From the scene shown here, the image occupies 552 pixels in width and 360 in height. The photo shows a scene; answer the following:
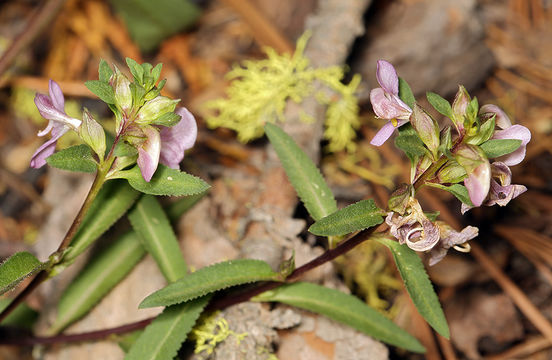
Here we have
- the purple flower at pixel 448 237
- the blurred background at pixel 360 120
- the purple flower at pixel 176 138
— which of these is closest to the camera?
the purple flower at pixel 448 237

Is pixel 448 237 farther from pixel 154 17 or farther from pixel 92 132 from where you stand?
pixel 154 17

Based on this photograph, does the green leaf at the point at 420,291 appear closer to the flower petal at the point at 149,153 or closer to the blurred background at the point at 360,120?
the blurred background at the point at 360,120

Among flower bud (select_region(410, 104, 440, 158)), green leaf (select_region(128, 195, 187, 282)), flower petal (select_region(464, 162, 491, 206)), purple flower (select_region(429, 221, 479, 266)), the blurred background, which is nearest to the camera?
flower petal (select_region(464, 162, 491, 206))

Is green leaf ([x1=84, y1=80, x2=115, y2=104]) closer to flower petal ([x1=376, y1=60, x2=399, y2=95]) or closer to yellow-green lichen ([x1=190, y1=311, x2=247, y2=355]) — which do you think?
flower petal ([x1=376, y1=60, x2=399, y2=95])

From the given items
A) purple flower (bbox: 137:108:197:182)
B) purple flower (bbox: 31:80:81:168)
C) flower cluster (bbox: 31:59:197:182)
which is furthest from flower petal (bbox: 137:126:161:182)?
purple flower (bbox: 31:80:81:168)

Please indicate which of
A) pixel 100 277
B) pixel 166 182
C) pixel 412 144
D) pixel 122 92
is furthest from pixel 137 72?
pixel 100 277

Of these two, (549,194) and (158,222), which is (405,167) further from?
(158,222)

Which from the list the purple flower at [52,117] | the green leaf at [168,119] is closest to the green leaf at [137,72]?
the green leaf at [168,119]
